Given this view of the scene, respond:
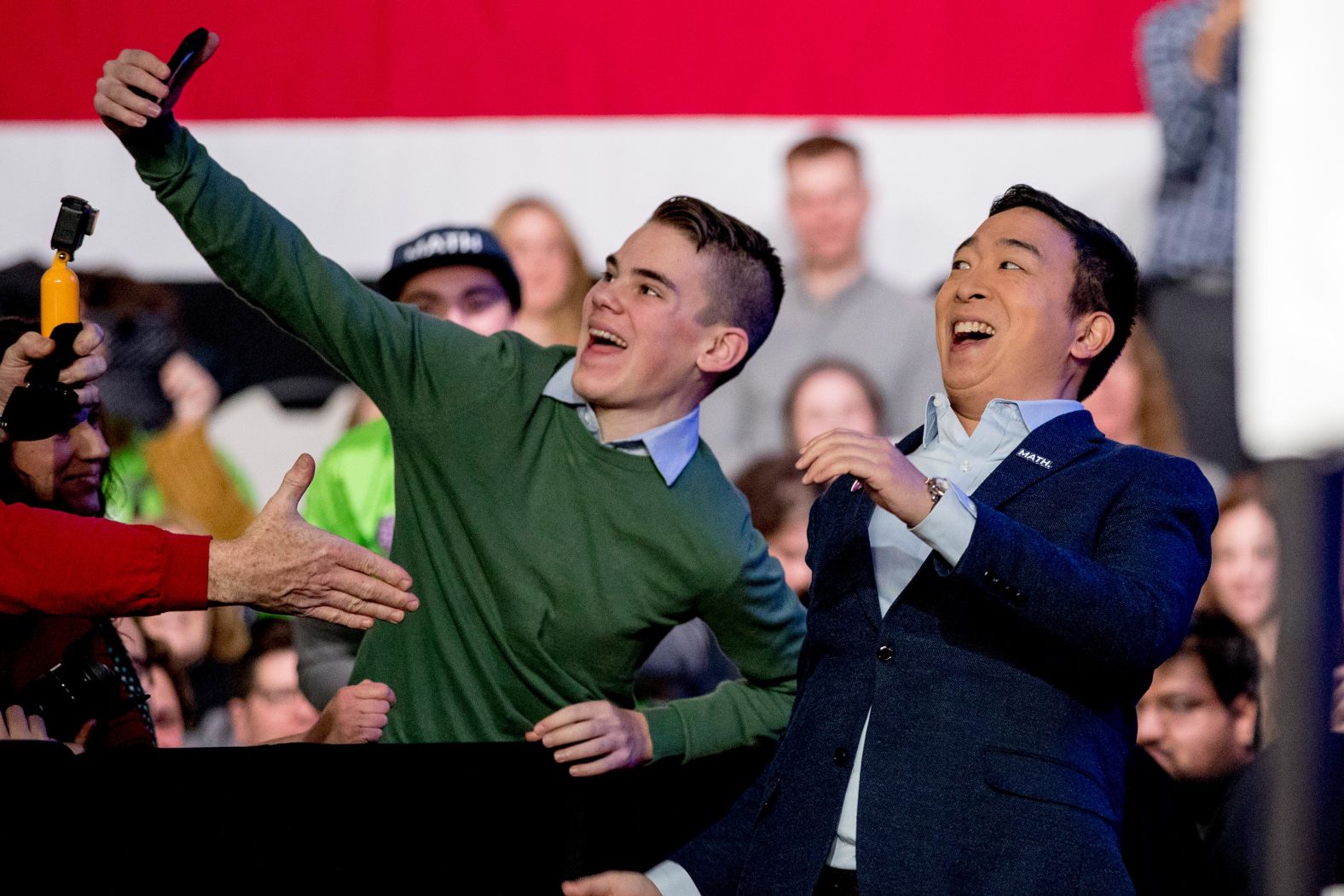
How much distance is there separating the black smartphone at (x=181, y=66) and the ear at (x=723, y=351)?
98cm

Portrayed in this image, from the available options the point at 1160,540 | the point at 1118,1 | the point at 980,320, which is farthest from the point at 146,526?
the point at 1118,1

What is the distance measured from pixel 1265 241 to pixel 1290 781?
0.36 m

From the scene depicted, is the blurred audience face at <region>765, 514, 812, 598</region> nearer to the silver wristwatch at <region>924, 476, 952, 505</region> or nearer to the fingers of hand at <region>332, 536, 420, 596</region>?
the fingers of hand at <region>332, 536, 420, 596</region>

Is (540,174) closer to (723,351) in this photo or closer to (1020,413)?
(723,351)

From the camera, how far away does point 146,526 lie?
2.19m

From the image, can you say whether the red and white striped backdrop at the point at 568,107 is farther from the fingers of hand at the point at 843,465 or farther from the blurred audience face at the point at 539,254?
the fingers of hand at the point at 843,465

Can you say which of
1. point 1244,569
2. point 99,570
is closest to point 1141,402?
point 1244,569

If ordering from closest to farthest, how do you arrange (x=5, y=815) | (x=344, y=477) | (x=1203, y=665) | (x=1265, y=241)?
(x=1265, y=241), (x=5, y=815), (x=344, y=477), (x=1203, y=665)

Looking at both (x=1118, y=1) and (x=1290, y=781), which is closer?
(x=1290, y=781)

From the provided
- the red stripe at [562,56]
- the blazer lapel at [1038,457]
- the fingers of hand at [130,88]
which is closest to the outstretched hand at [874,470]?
the blazer lapel at [1038,457]

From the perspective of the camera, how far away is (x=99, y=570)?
6.99 ft

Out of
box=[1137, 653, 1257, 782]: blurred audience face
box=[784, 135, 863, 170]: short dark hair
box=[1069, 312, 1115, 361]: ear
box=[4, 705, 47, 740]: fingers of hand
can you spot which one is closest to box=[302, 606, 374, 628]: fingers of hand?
box=[4, 705, 47, 740]: fingers of hand

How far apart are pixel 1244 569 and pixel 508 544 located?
108 inches

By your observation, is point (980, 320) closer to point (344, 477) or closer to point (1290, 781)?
point (1290, 781)
